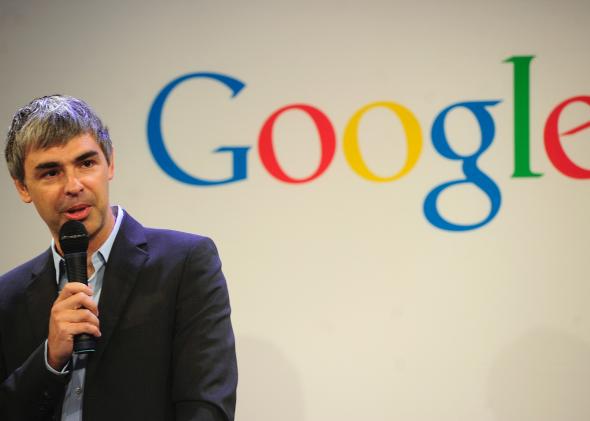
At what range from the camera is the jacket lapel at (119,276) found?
1577 mm

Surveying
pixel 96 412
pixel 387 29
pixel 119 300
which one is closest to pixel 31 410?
pixel 96 412

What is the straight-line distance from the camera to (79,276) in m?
1.43

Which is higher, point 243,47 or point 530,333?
point 243,47

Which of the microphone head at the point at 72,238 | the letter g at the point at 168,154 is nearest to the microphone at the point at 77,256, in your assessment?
the microphone head at the point at 72,238

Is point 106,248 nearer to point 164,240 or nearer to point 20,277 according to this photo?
point 164,240

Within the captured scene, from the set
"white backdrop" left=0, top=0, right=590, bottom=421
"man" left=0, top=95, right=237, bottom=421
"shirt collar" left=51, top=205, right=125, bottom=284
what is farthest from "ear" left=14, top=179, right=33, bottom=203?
"white backdrop" left=0, top=0, right=590, bottom=421

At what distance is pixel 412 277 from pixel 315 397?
27.2 inches

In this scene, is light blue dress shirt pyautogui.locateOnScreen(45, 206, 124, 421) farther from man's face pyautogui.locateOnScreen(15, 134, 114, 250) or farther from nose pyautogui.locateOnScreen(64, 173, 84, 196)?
nose pyautogui.locateOnScreen(64, 173, 84, 196)

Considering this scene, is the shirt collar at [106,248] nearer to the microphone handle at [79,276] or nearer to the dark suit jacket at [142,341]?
the dark suit jacket at [142,341]

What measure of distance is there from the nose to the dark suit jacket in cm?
18

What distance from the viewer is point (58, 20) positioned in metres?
3.33

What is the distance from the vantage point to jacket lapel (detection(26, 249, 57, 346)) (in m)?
1.65

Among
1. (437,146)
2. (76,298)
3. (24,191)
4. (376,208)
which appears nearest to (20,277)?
(24,191)

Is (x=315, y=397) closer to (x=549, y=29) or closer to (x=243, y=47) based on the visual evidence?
(x=243, y=47)
